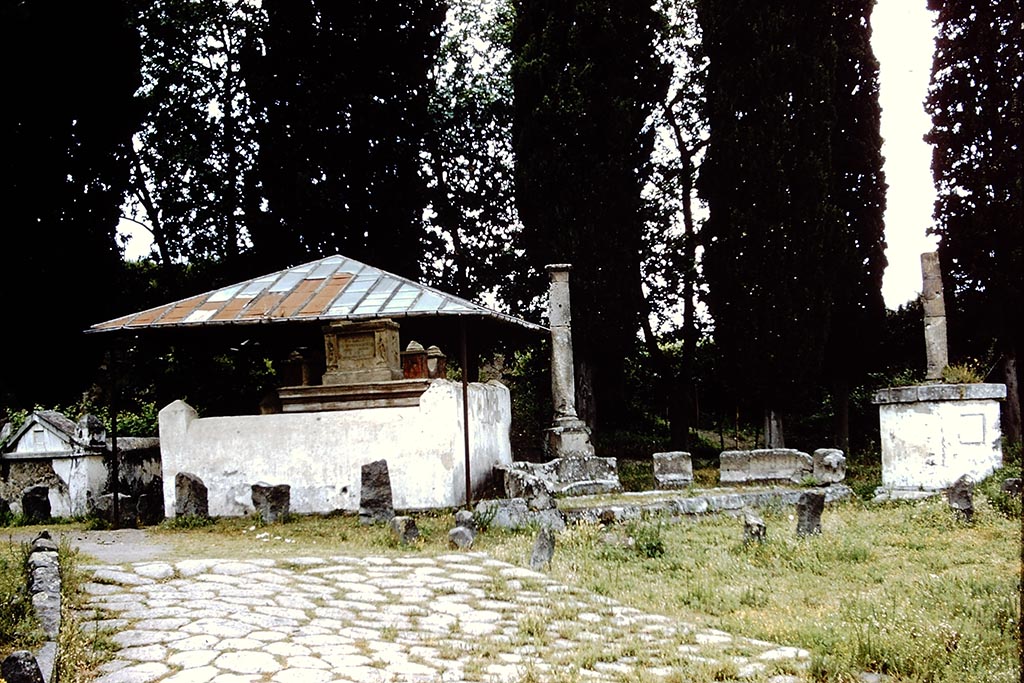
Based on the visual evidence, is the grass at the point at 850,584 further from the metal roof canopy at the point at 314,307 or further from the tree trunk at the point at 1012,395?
the tree trunk at the point at 1012,395

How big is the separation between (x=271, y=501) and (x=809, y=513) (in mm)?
6574

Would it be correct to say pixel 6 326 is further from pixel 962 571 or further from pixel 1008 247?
pixel 1008 247

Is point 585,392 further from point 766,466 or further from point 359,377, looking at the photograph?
point 359,377

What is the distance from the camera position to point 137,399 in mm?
20266

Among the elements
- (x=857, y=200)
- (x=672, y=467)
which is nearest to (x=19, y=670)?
(x=672, y=467)

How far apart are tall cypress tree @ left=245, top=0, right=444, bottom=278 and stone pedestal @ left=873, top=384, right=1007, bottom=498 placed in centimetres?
1055

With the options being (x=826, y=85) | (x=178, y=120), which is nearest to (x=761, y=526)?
(x=826, y=85)

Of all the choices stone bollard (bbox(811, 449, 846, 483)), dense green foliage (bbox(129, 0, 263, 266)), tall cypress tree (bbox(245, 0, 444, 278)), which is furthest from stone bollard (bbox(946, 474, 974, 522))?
dense green foliage (bbox(129, 0, 263, 266))

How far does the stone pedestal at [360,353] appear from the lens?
14125 mm

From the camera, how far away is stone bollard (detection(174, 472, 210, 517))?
13.1 meters

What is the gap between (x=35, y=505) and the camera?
1423cm

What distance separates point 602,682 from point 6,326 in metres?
15.4

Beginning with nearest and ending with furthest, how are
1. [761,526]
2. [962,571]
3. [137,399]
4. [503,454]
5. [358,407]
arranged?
[962,571]
[761,526]
[358,407]
[503,454]
[137,399]

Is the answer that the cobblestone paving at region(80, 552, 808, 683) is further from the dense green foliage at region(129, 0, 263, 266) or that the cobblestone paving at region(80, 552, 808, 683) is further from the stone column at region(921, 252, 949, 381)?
the dense green foliage at region(129, 0, 263, 266)
